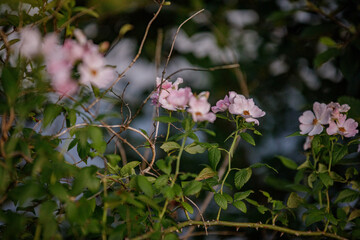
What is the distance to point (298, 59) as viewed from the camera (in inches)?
67.5

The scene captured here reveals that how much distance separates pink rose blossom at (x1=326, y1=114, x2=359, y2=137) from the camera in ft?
2.73

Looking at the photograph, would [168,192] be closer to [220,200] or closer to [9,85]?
[220,200]

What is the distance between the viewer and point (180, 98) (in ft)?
2.24

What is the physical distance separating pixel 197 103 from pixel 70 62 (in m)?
0.22

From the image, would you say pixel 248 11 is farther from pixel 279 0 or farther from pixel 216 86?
pixel 216 86

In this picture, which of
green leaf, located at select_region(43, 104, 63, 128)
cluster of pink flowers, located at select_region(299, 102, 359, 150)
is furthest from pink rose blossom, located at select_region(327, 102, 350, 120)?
green leaf, located at select_region(43, 104, 63, 128)

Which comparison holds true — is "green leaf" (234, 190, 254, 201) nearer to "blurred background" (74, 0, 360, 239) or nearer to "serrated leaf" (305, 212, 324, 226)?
"serrated leaf" (305, 212, 324, 226)

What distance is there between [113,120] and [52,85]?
115 centimetres

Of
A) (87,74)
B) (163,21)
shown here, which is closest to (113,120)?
(163,21)

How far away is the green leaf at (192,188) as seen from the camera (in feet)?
2.23

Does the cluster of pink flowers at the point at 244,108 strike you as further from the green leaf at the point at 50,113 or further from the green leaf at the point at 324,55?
the green leaf at the point at 324,55

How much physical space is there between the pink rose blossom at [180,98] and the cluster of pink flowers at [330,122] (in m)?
0.34

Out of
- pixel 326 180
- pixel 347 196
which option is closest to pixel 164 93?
pixel 326 180

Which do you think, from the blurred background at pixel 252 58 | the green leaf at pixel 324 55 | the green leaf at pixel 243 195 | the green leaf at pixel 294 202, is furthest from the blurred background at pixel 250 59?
the green leaf at pixel 243 195
